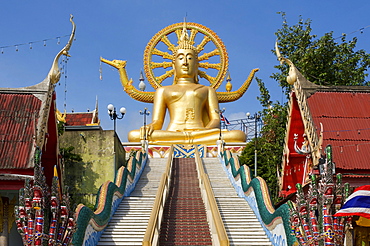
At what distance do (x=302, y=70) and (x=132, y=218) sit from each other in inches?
497

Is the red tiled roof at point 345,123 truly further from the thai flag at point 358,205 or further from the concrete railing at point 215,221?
the thai flag at point 358,205

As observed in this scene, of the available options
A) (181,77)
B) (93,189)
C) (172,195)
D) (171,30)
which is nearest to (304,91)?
(172,195)

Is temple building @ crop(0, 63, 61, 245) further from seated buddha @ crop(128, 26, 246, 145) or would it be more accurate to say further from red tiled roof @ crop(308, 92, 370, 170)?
seated buddha @ crop(128, 26, 246, 145)

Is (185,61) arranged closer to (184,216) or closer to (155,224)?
(184,216)

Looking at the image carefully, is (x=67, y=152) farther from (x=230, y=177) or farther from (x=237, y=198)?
(x=237, y=198)

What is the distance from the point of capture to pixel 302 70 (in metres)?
22.6

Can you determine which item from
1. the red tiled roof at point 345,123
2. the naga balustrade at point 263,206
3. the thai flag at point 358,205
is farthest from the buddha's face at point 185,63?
the thai flag at point 358,205

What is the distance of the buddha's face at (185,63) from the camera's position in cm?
2725

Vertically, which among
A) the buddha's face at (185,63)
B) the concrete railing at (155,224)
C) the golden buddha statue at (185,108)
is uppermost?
the buddha's face at (185,63)

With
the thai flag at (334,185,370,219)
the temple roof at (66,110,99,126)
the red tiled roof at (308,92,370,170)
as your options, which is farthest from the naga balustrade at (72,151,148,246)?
the temple roof at (66,110,99,126)

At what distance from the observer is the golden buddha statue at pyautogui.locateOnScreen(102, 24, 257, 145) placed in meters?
24.6

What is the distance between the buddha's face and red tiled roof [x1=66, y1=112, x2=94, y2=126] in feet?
32.7

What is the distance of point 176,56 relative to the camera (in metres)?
27.5

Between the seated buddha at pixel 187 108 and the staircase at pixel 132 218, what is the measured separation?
27.4ft
